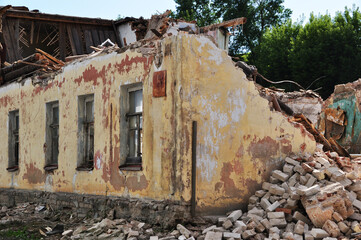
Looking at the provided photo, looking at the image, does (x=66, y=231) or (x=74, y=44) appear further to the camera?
(x=74, y=44)

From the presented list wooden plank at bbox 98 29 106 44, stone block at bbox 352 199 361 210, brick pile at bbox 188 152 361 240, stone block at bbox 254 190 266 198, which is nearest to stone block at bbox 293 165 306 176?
brick pile at bbox 188 152 361 240

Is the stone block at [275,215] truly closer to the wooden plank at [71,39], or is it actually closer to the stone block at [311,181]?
the stone block at [311,181]

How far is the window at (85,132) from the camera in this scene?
38.1ft

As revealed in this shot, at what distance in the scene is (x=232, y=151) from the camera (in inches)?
360

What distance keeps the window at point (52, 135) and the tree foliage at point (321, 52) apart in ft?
63.3

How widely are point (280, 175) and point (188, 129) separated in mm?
2063

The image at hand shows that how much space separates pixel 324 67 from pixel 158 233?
2278cm

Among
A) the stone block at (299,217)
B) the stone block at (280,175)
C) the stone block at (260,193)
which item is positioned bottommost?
the stone block at (299,217)

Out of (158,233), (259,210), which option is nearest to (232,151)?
(259,210)

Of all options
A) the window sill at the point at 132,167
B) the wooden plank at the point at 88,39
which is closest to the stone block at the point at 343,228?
the window sill at the point at 132,167

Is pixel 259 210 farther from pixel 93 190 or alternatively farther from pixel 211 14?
pixel 211 14

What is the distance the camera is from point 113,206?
32.8 ft

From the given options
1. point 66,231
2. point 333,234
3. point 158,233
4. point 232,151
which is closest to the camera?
point 333,234

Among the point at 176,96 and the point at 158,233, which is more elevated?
the point at 176,96
